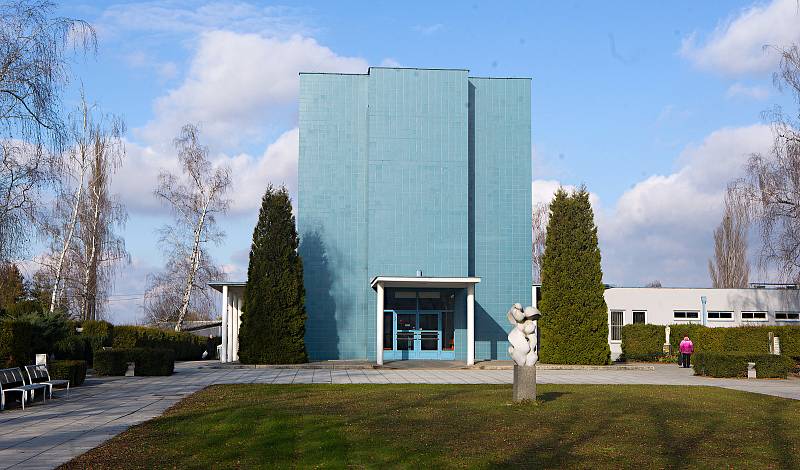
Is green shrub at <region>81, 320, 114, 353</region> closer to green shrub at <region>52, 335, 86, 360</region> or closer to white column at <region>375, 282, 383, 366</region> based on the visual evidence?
green shrub at <region>52, 335, 86, 360</region>

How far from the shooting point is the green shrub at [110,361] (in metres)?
27.8

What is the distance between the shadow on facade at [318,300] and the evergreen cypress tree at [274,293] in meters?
2.10

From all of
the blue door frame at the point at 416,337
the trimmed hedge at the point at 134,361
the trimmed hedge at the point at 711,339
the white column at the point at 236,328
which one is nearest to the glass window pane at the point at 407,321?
the blue door frame at the point at 416,337

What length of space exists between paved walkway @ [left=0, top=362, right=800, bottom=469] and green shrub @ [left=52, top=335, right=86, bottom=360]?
8.67 feet

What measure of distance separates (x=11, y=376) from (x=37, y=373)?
1.78m

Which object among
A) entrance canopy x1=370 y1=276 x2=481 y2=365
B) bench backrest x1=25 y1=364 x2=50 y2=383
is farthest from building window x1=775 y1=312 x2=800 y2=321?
bench backrest x1=25 y1=364 x2=50 y2=383

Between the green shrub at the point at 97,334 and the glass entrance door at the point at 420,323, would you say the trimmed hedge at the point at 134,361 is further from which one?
the glass entrance door at the point at 420,323

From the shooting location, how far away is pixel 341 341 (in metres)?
35.8

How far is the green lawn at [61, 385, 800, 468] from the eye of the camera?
10719 mm

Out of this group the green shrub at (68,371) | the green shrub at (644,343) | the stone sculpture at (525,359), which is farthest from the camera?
the green shrub at (644,343)

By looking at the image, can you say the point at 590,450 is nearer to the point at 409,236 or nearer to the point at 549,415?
the point at 549,415

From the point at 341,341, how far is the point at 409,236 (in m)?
5.50

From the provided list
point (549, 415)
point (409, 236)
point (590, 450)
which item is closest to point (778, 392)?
point (549, 415)

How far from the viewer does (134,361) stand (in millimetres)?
28156
